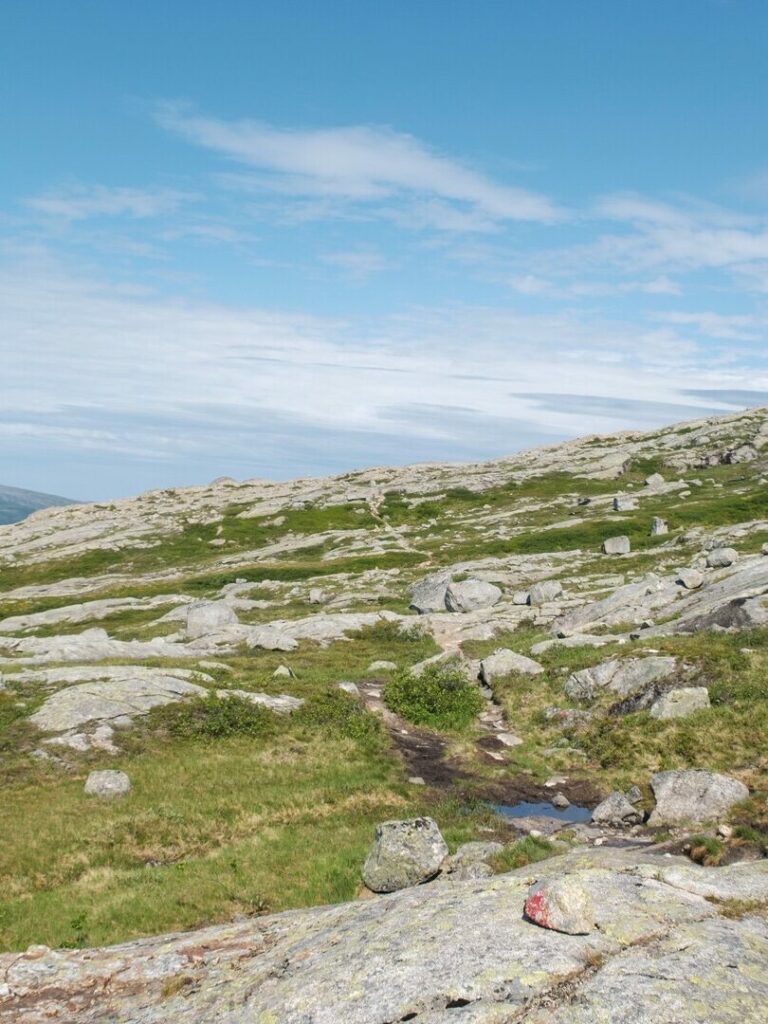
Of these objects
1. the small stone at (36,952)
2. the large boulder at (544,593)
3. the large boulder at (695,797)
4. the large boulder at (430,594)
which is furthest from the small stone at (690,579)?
the small stone at (36,952)

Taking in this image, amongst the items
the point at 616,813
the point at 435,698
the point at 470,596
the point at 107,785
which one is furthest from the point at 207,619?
the point at 616,813

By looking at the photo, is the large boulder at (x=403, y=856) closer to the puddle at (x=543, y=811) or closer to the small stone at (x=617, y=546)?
the puddle at (x=543, y=811)

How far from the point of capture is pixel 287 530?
450 ft

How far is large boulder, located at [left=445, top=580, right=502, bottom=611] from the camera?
220 ft

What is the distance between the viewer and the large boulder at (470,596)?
220ft

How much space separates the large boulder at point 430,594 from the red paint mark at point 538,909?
56004 millimetres

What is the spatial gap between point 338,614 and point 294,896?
1750 inches

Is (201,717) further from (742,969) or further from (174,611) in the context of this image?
(174,611)

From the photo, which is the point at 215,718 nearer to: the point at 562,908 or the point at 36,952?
the point at 36,952

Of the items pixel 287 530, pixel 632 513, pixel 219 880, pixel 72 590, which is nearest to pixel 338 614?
pixel 219 880

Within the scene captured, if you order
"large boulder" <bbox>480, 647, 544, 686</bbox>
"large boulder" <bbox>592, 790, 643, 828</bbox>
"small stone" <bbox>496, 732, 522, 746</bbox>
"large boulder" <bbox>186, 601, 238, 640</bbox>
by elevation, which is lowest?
"large boulder" <bbox>186, 601, 238, 640</bbox>

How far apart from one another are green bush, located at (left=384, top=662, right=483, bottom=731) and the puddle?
31.0ft

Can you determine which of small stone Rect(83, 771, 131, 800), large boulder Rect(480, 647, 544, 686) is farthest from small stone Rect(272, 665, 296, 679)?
small stone Rect(83, 771, 131, 800)

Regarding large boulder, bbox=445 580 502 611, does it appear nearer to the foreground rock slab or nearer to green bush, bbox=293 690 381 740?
green bush, bbox=293 690 381 740
